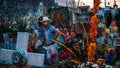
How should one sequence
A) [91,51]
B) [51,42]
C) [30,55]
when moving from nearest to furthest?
[91,51] → [30,55] → [51,42]

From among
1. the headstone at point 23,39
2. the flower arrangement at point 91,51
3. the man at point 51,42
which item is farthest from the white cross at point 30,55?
the flower arrangement at point 91,51

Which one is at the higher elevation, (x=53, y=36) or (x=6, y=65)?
(x=53, y=36)

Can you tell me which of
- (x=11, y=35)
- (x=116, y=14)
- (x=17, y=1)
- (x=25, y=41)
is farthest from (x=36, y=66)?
(x=17, y=1)

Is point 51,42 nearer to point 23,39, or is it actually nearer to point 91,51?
point 23,39

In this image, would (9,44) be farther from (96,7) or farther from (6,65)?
(96,7)

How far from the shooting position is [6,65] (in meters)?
6.98

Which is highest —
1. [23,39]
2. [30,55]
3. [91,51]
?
[23,39]

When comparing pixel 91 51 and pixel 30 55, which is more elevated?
pixel 91 51

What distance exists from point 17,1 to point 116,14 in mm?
15990

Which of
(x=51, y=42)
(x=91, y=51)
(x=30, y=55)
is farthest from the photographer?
(x=51, y=42)

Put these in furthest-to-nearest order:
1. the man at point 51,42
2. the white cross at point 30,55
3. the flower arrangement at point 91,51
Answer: the man at point 51,42
the white cross at point 30,55
the flower arrangement at point 91,51

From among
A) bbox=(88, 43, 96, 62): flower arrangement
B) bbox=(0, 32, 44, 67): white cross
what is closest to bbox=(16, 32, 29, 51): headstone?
bbox=(0, 32, 44, 67): white cross

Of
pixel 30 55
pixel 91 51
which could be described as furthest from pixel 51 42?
pixel 91 51

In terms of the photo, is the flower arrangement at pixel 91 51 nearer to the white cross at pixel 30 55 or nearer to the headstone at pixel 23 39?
the white cross at pixel 30 55
